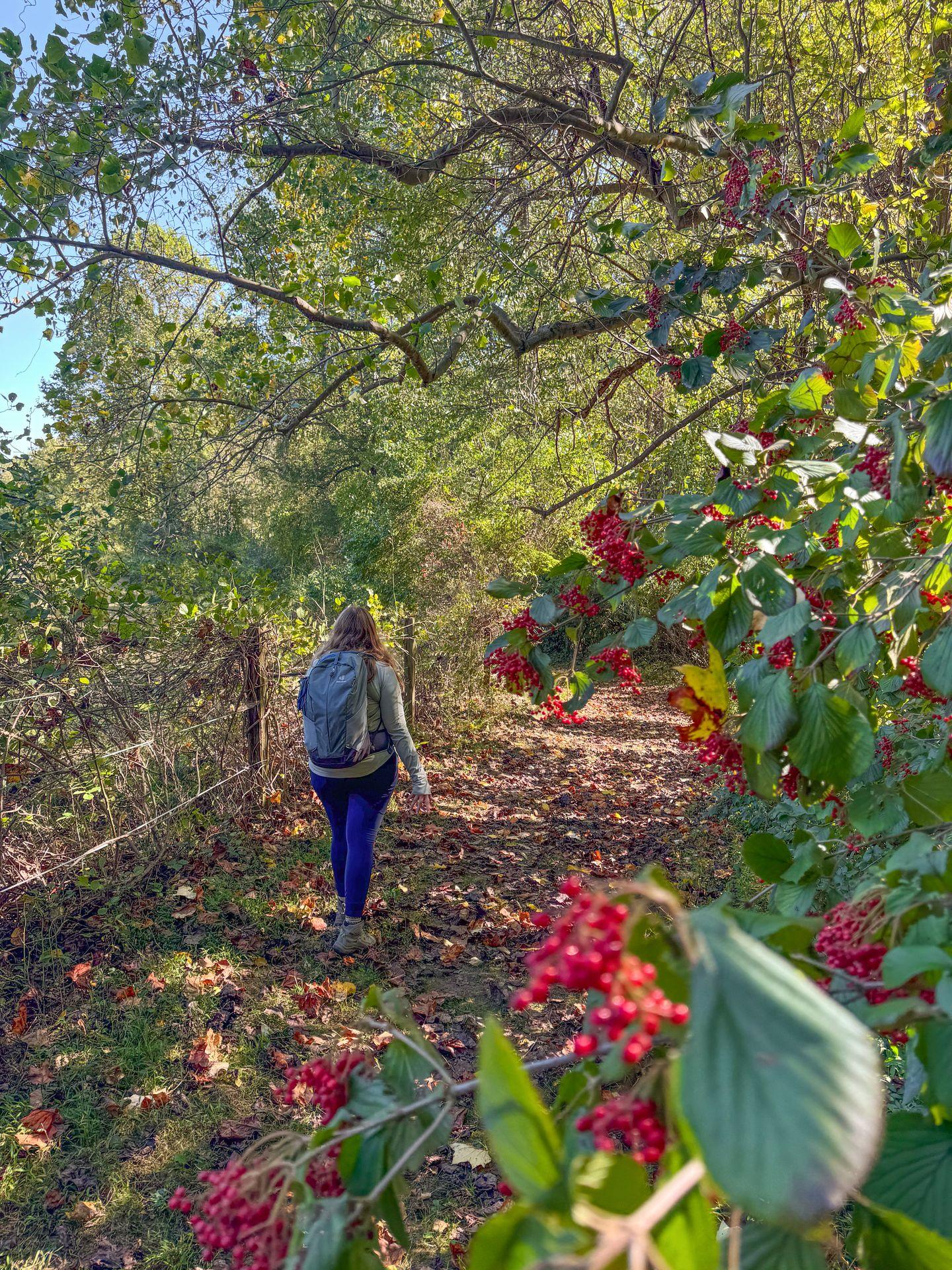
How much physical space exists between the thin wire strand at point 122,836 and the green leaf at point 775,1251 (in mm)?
3949

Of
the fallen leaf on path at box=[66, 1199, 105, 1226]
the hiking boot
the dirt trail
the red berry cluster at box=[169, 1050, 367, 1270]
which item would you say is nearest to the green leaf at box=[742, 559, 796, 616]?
the red berry cluster at box=[169, 1050, 367, 1270]

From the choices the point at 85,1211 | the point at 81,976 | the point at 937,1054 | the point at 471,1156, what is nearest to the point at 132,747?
the point at 81,976

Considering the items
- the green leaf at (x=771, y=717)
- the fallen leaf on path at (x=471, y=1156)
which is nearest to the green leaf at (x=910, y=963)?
the green leaf at (x=771, y=717)

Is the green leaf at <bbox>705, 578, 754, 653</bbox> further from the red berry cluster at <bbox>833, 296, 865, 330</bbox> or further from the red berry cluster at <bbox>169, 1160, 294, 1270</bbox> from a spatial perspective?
the red berry cluster at <bbox>169, 1160, 294, 1270</bbox>

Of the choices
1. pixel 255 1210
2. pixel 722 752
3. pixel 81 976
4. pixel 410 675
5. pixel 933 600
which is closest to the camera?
pixel 255 1210

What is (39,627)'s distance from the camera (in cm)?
414

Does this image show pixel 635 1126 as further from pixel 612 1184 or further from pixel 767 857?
pixel 767 857

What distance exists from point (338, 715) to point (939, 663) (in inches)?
121

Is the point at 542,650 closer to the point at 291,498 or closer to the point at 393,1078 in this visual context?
the point at 393,1078

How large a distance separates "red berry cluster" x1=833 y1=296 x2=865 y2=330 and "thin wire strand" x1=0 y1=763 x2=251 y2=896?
394 centimetres

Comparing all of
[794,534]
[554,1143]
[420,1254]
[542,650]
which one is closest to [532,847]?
[420,1254]

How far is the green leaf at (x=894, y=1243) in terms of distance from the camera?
1.93 feet

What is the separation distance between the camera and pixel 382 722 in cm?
423

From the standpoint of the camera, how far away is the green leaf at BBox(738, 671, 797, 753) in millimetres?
1234
